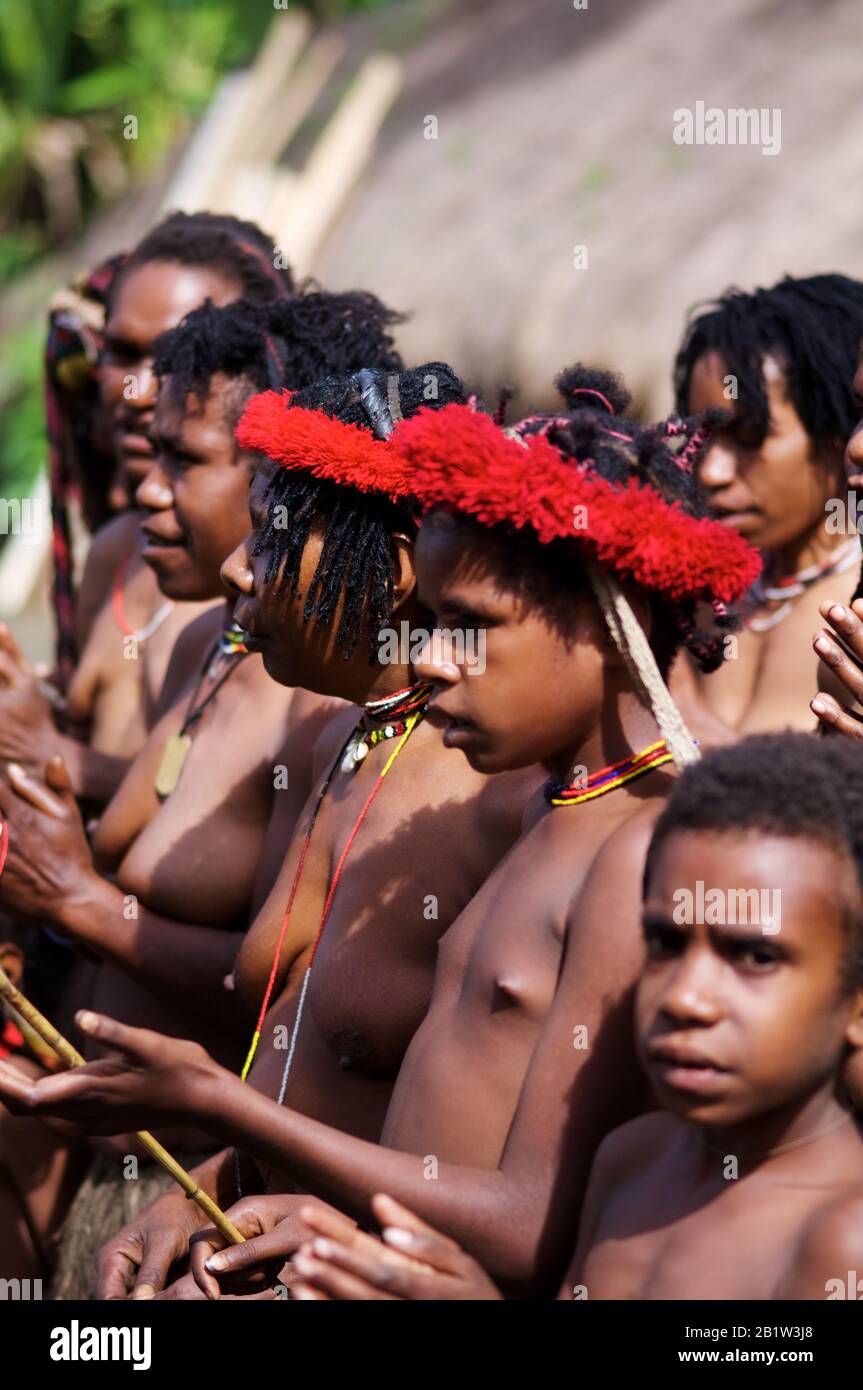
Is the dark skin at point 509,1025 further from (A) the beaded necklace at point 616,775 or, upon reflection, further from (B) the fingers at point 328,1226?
(B) the fingers at point 328,1226

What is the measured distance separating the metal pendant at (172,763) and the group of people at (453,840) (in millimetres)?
14

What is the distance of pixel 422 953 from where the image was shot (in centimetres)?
313

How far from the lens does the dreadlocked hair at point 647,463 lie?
107 inches

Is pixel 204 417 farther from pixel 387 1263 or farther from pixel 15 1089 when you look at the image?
pixel 387 1263

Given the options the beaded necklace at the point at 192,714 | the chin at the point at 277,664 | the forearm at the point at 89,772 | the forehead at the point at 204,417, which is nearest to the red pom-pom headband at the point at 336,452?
the chin at the point at 277,664

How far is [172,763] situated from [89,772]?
25.4 inches

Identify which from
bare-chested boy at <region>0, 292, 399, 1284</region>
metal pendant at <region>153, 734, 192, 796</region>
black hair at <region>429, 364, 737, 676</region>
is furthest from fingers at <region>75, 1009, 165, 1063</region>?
metal pendant at <region>153, 734, 192, 796</region>

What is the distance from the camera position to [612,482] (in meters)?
2.68

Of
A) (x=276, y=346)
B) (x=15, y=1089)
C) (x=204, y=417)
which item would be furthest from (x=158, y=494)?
(x=15, y=1089)

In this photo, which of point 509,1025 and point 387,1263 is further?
point 509,1025

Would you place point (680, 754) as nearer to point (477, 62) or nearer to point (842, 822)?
point (842, 822)

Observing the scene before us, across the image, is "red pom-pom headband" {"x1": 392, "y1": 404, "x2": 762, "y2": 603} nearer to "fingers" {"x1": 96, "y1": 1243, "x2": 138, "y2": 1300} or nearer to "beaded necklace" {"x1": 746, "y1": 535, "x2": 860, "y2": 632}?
"fingers" {"x1": 96, "y1": 1243, "x2": 138, "y2": 1300}
